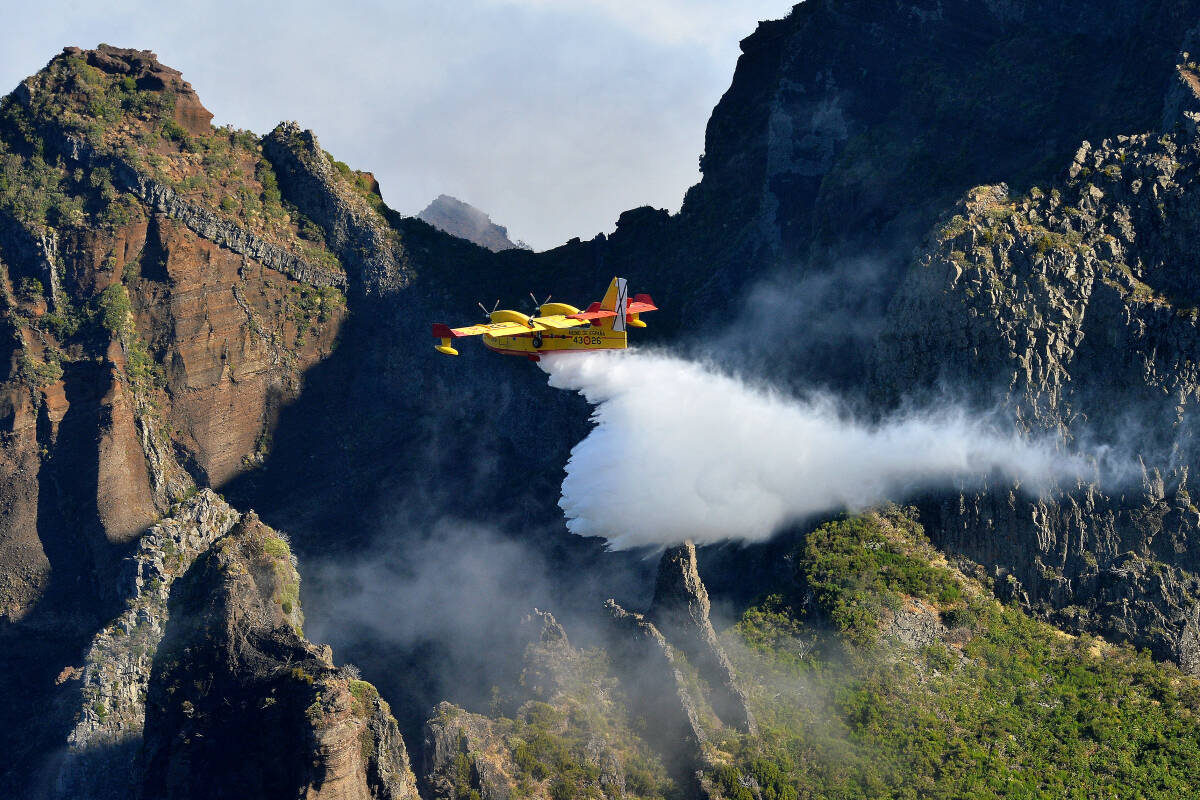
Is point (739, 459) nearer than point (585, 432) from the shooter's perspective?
Yes

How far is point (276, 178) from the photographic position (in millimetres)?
107375

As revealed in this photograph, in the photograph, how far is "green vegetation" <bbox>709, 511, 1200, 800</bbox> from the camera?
203 feet

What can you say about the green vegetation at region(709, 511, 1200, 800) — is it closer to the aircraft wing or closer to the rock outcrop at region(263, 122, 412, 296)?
the aircraft wing

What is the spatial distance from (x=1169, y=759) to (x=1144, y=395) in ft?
60.5

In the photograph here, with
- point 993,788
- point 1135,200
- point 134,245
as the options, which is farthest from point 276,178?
point 993,788

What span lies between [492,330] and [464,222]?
11710cm

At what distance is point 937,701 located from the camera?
65938mm

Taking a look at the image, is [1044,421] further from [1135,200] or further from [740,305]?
[740,305]

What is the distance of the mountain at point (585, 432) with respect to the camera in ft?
212

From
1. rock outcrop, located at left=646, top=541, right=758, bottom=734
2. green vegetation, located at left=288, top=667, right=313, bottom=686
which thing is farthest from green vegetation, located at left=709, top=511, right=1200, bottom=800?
green vegetation, located at left=288, top=667, right=313, bottom=686

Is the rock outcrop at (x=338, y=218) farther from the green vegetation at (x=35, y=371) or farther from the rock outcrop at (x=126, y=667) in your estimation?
the rock outcrop at (x=126, y=667)

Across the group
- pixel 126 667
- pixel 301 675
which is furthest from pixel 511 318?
pixel 126 667

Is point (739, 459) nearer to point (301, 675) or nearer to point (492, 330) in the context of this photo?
point (492, 330)

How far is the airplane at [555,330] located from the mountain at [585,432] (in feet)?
41.0
